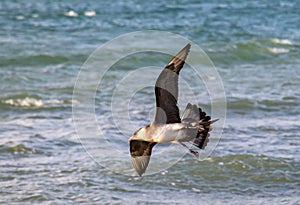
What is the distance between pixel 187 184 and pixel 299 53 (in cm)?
779

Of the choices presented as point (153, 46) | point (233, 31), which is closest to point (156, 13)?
point (233, 31)

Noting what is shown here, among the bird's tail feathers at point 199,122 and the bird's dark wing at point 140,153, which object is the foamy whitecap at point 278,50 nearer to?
the bird's dark wing at point 140,153

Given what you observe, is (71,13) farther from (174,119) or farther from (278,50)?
(174,119)

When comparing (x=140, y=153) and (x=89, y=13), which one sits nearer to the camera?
(x=140, y=153)

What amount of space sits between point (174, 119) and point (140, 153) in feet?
1.64

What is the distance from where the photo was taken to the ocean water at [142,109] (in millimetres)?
7711

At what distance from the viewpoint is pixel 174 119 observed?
235 inches

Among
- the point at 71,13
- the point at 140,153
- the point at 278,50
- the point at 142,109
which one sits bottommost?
the point at 142,109

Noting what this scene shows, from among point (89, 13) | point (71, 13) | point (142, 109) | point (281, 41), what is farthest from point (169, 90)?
point (71, 13)

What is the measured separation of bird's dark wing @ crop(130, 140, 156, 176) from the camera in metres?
6.25

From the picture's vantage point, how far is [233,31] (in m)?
17.3

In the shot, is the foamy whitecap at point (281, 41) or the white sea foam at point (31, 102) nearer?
the white sea foam at point (31, 102)

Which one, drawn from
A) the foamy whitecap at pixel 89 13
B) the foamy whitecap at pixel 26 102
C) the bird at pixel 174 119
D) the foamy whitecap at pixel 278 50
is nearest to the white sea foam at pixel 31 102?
the foamy whitecap at pixel 26 102

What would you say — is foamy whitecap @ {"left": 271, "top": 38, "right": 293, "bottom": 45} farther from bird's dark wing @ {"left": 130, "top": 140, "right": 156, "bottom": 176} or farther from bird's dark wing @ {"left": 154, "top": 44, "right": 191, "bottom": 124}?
bird's dark wing @ {"left": 154, "top": 44, "right": 191, "bottom": 124}
